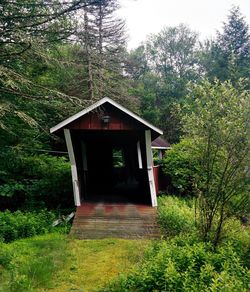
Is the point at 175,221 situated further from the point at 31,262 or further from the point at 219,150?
the point at 31,262

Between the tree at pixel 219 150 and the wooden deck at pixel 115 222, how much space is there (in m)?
1.90

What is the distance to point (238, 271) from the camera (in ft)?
13.9

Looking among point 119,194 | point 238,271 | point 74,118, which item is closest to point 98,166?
point 119,194

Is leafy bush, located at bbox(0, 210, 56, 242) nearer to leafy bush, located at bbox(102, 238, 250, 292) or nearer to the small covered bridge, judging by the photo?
the small covered bridge

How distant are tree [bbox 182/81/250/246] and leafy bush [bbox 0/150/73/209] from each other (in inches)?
232

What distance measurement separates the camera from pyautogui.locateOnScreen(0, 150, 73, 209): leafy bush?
1005 centimetres

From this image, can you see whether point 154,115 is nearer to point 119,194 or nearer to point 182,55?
point 119,194

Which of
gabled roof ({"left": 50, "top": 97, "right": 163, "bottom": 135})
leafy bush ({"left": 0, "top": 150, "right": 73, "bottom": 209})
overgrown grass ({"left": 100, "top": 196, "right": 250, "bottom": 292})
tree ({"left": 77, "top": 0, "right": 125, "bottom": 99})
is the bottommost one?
overgrown grass ({"left": 100, "top": 196, "right": 250, "bottom": 292})

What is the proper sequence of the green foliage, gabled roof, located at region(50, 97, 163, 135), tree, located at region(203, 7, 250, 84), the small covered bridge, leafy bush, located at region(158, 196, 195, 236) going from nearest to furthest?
the green foliage → leafy bush, located at region(158, 196, 195, 236) → the small covered bridge → gabled roof, located at region(50, 97, 163, 135) → tree, located at region(203, 7, 250, 84)

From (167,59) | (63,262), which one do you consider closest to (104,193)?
(63,262)

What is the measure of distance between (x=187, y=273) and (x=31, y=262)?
9.31 ft

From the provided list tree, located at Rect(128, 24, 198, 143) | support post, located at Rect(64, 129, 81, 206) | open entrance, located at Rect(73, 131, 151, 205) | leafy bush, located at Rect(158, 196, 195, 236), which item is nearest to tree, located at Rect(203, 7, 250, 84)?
tree, located at Rect(128, 24, 198, 143)

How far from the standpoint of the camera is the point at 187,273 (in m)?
4.19

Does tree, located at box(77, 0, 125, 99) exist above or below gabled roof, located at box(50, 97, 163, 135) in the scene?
above
